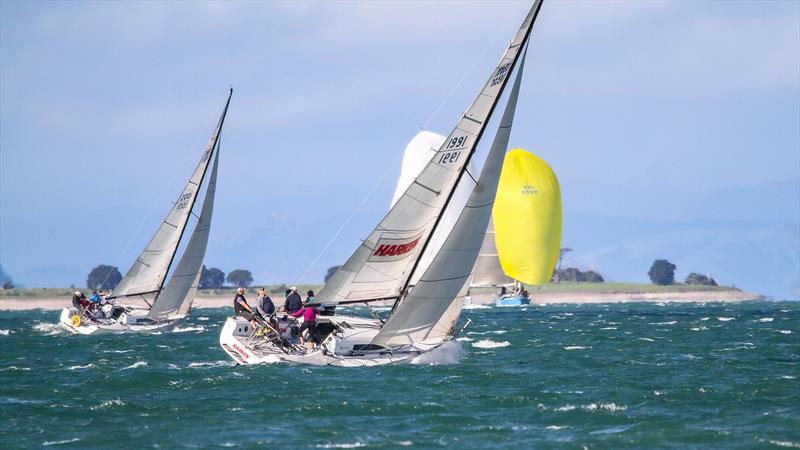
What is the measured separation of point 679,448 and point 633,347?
2364 centimetres

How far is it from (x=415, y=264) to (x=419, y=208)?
1.82 m

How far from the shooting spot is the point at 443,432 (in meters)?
24.8

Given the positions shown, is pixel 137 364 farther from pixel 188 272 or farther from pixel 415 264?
pixel 188 272

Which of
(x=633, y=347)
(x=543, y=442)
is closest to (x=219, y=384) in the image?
(x=543, y=442)

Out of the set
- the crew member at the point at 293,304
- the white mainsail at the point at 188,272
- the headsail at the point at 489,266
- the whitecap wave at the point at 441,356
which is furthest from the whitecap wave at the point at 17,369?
the headsail at the point at 489,266

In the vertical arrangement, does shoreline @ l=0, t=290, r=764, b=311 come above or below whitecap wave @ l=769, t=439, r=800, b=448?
above

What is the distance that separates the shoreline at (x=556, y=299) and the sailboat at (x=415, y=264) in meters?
114

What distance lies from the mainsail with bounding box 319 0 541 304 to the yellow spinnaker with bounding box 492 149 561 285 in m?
57.4

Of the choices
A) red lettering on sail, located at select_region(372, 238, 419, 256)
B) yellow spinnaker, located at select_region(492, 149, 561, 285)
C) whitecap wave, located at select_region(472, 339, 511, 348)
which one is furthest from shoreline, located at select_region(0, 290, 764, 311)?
red lettering on sail, located at select_region(372, 238, 419, 256)

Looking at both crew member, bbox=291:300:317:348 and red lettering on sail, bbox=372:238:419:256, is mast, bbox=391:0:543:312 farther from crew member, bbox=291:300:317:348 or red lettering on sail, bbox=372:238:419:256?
crew member, bbox=291:300:317:348

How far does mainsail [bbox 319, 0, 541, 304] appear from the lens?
37.0 meters

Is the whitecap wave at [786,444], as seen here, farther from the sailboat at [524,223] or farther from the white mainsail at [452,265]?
the sailboat at [524,223]

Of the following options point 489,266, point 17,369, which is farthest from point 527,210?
point 17,369

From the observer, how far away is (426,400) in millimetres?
29141
